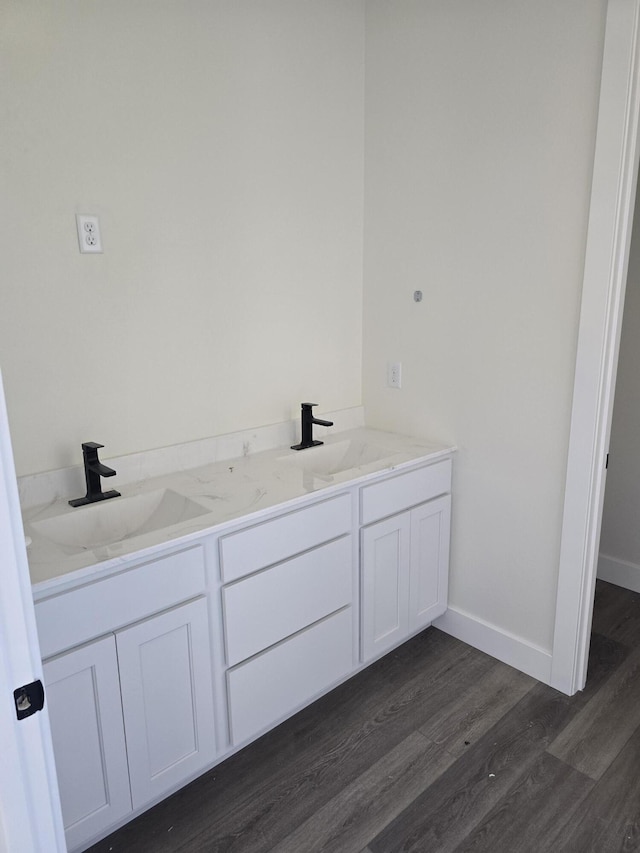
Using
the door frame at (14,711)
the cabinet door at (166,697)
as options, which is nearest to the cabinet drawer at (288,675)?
the cabinet door at (166,697)

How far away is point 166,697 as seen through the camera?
65.2 inches

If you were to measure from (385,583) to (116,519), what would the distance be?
1004 millimetres

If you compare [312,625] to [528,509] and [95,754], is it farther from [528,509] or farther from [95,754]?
[528,509]

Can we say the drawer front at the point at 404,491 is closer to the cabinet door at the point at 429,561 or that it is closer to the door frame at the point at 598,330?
the cabinet door at the point at 429,561

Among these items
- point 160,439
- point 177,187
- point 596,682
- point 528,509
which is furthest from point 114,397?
point 596,682

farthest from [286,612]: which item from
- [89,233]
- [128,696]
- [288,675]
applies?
[89,233]

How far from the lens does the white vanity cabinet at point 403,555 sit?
220 centimetres

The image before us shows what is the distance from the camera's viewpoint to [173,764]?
5.61ft

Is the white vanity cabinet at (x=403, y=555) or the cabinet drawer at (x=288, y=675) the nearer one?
the cabinet drawer at (x=288, y=675)

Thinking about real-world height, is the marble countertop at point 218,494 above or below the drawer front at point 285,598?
above

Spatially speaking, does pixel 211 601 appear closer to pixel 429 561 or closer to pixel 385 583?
pixel 385 583

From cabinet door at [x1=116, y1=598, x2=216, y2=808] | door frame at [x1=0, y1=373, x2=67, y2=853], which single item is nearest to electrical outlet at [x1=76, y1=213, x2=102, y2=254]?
cabinet door at [x1=116, y1=598, x2=216, y2=808]

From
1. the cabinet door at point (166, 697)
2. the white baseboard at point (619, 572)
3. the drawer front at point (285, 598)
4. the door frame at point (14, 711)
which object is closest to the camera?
the door frame at point (14, 711)

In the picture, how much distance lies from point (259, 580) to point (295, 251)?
4.31 feet
